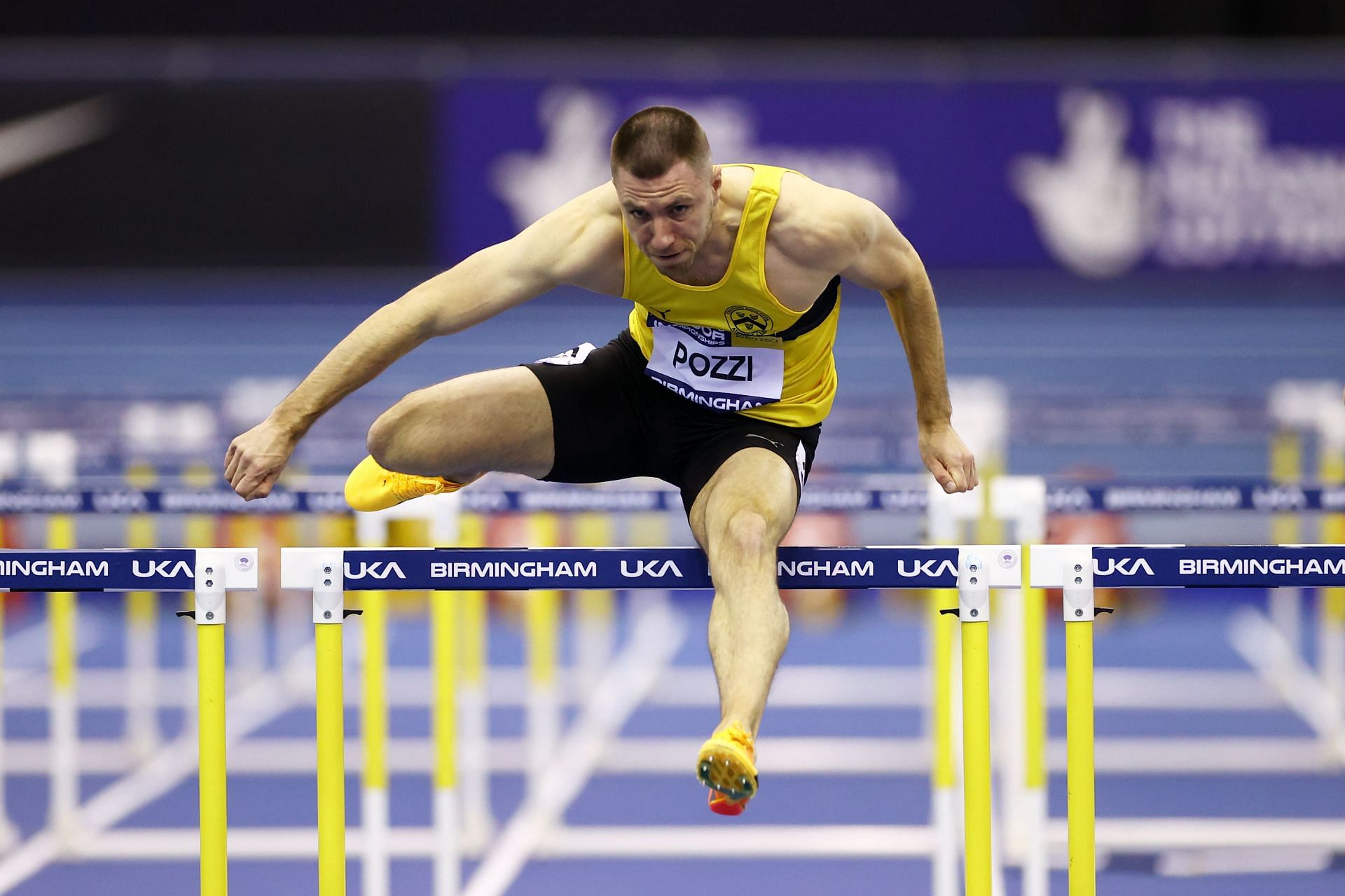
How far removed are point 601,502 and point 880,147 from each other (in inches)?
330

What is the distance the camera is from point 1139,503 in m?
4.29

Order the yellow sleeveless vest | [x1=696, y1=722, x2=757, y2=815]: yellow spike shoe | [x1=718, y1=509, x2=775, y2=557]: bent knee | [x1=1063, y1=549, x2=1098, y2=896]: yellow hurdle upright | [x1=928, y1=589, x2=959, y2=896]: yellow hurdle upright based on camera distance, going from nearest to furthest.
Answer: [x1=696, y1=722, x2=757, y2=815]: yellow spike shoe → [x1=1063, y1=549, x2=1098, y2=896]: yellow hurdle upright → [x1=718, y1=509, x2=775, y2=557]: bent knee → the yellow sleeveless vest → [x1=928, y1=589, x2=959, y2=896]: yellow hurdle upright

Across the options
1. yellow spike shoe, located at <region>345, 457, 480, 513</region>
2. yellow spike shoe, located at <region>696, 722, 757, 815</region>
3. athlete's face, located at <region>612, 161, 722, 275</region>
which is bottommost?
yellow spike shoe, located at <region>696, 722, 757, 815</region>

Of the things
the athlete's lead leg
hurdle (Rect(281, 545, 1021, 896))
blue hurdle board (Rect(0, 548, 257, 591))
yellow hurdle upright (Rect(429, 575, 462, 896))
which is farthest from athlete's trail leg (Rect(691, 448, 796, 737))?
yellow hurdle upright (Rect(429, 575, 462, 896))

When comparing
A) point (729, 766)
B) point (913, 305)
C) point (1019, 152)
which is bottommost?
point (729, 766)

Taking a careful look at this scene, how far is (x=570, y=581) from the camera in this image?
8.88 feet

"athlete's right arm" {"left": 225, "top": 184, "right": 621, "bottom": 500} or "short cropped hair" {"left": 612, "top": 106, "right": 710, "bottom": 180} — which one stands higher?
"short cropped hair" {"left": 612, "top": 106, "right": 710, "bottom": 180}

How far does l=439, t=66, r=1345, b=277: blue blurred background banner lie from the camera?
39.1ft

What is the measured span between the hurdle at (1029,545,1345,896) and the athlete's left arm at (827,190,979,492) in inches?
23.3

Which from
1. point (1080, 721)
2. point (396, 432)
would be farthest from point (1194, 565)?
point (396, 432)

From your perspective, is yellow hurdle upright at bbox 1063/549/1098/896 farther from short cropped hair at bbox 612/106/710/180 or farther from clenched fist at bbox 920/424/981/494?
short cropped hair at bbox 612/106/710/180

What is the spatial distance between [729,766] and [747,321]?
108 cm

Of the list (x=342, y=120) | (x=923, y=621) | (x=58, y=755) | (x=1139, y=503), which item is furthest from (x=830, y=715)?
(x=342, y=120)

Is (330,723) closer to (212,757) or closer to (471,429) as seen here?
(212,757)
